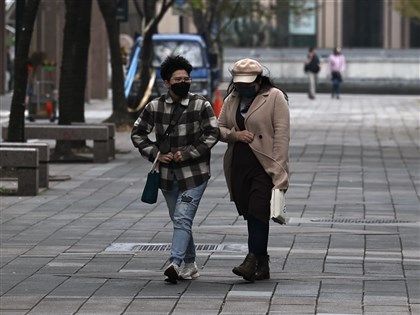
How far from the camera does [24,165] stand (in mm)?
17328

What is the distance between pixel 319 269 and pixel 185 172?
143cm

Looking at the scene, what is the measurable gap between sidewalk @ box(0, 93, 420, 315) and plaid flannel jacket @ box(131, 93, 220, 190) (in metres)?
0.78

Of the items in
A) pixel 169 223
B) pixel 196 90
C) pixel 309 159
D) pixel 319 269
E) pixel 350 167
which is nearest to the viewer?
pixel 319 269

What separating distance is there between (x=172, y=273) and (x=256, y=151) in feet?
3.62

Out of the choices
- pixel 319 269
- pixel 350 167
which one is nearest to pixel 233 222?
pixel 319 269

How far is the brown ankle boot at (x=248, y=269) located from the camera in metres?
10.5

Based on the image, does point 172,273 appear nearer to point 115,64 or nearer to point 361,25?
point 115,64

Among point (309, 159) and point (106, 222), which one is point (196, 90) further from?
point (106, 222)

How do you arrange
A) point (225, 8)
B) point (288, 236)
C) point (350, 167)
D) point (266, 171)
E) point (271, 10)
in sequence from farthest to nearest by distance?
point (271, 10)
point (225, 8)
point (350, 167)
point (288, 236)
point (266, 171)

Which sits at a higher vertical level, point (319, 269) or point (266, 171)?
point (266, 171)

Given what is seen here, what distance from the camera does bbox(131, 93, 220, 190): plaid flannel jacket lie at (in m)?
10.6

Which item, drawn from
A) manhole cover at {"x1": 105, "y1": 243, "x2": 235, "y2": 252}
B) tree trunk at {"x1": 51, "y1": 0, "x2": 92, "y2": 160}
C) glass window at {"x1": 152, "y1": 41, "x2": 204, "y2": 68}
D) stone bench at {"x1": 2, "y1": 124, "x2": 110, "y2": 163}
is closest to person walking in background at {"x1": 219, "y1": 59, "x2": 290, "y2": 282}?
manhole cover at {"x1": 105, "y1": 243, "x2": 235, "y2": 252}

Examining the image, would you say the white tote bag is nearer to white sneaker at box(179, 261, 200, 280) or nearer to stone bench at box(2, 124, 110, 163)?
white sneaker at box(179, 261, 200, 280)

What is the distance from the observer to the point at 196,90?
36.5 meters
